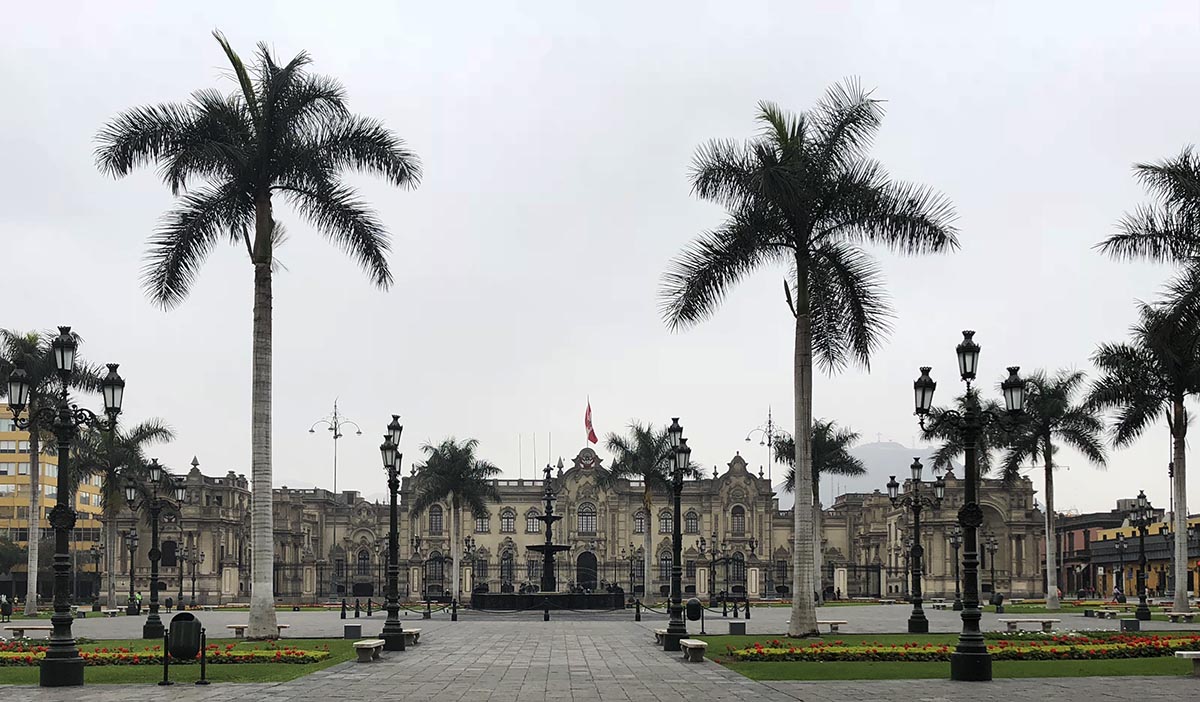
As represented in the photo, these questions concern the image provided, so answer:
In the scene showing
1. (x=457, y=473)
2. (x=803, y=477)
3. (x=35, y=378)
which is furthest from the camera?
(x=457, y=473)

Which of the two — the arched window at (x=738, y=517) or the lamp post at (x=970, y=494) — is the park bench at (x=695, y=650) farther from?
the arched window at (x=738, y=517)

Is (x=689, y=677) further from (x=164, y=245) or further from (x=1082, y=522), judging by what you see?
(x=1082, y=522)

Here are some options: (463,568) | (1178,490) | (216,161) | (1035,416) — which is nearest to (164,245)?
(216,161)

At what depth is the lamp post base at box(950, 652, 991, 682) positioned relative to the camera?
21.2 meters

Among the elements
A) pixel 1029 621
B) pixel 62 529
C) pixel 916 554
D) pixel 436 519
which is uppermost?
pixel 62 529

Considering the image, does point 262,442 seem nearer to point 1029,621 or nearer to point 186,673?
point 186,673

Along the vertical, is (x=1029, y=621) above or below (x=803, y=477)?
below

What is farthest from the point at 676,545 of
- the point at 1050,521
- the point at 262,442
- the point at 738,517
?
the point at 738,517

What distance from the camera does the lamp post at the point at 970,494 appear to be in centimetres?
2134

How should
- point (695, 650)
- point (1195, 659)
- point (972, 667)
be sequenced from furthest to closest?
1. point (695, 650)
2. point (1195, 659)
3. point (972, 667)

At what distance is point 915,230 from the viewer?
3072 cm

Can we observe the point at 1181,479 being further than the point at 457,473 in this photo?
No

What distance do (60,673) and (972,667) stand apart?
14690 millimetres

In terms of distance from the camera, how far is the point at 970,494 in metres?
22.7
